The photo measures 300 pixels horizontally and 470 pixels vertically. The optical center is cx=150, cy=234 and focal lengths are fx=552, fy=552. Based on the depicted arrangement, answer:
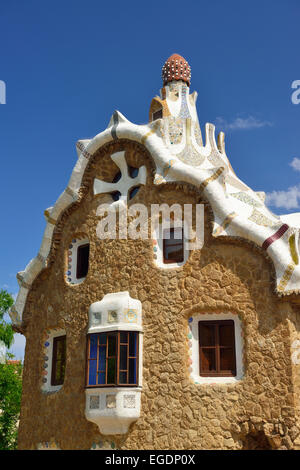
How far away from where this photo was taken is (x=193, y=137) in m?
12.7

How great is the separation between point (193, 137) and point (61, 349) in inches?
221

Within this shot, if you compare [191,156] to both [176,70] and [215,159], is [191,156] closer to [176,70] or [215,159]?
[215,159]

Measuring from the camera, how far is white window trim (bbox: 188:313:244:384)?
961 centimetres

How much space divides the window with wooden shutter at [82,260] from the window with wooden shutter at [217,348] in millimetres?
3133

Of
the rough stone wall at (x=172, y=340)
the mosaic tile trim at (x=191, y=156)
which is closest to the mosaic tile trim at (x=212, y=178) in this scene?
the rough stone wall at (x=172, y=340)

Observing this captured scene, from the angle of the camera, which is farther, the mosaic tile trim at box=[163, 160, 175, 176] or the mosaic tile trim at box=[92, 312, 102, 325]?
the mosaic tile trim at box=[163, 160, 175, 176]

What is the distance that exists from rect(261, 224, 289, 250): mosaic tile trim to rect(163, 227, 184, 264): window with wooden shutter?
169 cm

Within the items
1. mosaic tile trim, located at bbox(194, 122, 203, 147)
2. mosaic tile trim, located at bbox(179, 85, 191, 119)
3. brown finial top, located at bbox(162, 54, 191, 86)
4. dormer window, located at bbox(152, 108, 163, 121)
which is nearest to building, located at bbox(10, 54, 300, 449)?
mosaic tile trim, located at bbox(194, 122, 203, 147)

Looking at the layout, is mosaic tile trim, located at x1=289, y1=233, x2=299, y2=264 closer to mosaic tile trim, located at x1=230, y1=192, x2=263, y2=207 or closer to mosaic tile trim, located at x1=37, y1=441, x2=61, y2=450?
mosaic tile trim, located at x1=230, y1=192, x2=263, y2=207

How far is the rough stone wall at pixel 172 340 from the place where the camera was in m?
9.23

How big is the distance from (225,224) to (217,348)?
2.25 m

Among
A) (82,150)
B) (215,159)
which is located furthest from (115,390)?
(215,159)
